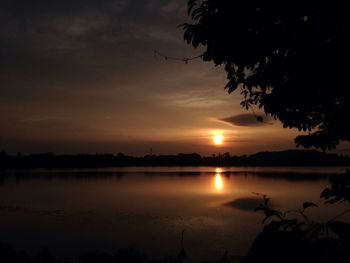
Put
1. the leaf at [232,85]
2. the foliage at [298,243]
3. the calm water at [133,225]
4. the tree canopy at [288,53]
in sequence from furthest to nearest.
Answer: the calm water at [133,225]
the leaf at [232,85]
the tree canopy at [288,53]
the foliage at [298,243]

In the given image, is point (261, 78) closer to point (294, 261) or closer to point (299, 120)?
point (299, 120)

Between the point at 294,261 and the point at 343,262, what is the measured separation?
0.61 m

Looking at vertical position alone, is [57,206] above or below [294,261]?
below

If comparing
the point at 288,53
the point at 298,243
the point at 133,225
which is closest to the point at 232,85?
the point at 288,53

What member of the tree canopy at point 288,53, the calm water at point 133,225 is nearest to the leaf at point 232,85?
the tree canopy at point 288,53

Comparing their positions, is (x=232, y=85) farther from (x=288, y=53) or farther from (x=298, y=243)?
(x=298, y=243)

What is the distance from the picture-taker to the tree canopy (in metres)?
4.93

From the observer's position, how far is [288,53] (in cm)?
544

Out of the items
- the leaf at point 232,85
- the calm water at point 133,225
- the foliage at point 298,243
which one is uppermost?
the leaf at point 232,85

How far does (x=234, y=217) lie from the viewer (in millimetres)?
51125

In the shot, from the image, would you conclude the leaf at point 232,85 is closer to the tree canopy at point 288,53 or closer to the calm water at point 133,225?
the tree canopy at point 288,53

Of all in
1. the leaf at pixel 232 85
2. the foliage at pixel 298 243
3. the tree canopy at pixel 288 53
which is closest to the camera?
the foliage at pixel 298 243

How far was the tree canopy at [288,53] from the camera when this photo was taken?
493cm

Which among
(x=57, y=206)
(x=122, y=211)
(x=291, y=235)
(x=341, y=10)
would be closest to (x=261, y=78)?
(x=341, y=10)
